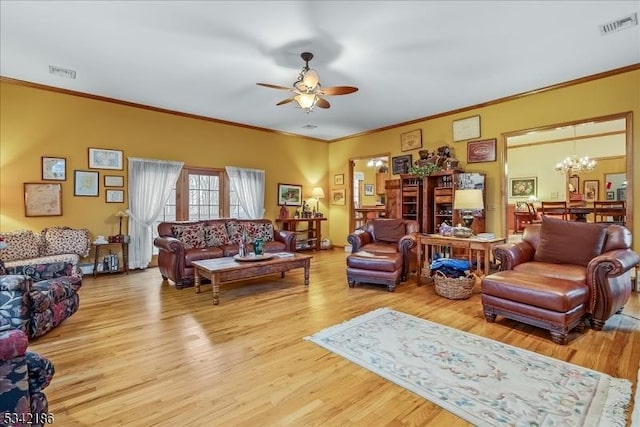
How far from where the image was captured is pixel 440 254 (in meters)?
4.79

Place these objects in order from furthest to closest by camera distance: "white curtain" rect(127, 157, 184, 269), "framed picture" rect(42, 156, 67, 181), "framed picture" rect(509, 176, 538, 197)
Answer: "framed picture" rect(509, 176, 538, 197)
"white curtain" rect(127, 157, 184, 269)
"framed picture" rect(42, 156, 67, 181)

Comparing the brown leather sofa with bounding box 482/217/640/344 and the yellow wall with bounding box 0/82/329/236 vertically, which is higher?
the yellow wall with bounding box 0/82/329/236

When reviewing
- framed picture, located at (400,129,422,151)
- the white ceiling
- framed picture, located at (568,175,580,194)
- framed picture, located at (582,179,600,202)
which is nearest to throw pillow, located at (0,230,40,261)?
the white ceiling

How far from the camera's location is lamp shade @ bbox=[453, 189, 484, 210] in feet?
13.7

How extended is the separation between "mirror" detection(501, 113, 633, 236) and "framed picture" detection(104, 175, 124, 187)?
8.53 meters

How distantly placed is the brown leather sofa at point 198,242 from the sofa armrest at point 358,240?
118cm

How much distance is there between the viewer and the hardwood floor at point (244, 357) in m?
1.78

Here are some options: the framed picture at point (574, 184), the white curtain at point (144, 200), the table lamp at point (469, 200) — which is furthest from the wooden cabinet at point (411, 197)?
the framed picture at point (574, 184)

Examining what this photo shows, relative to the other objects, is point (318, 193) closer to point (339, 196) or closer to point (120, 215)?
point (339, 196)

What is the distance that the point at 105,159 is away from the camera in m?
5.31

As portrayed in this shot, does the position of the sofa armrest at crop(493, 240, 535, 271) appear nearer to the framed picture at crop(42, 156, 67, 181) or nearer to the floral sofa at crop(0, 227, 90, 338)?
the floral sofa at crop(0, 227, 90, 338)

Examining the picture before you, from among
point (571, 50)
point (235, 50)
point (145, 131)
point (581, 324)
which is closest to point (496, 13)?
point (571, 50)

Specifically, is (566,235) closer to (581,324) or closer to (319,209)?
(581,324)

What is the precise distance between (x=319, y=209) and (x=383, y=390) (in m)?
6.58
